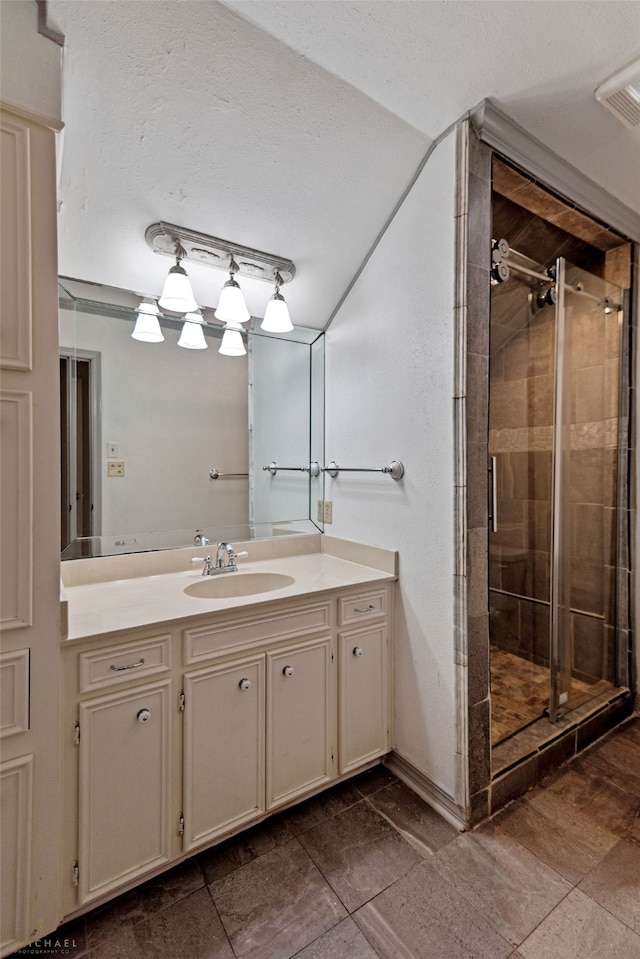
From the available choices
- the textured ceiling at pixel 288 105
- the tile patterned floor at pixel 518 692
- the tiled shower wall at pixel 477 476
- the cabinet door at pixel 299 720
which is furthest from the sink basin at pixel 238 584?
the textured ceiling at pixel 288 105

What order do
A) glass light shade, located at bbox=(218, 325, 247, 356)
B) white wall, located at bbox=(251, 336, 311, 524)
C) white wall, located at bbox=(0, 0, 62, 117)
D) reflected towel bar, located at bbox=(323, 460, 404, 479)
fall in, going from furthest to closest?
white wall, located at bbox=(251, 336, 311, 524), glass light shade, located at bbox=(218, 325, 247, 356), reflected towel bar, located at bbox=(323, 460, 404, 479), white wall, located at bbox=(0, 0, 62, 117)

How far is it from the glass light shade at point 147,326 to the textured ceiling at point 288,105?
0.27 ft

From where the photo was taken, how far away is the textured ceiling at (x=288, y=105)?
1091 millimetres

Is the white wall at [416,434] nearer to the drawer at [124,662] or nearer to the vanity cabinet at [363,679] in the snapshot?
the vanity cabinet at [363,679]

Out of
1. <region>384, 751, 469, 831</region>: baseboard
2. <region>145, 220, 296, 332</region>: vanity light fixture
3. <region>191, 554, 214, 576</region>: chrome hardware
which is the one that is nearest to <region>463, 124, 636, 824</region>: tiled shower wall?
<region>384, 751, 469, 831</region>: baseboard

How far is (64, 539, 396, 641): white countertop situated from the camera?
3.96 feet

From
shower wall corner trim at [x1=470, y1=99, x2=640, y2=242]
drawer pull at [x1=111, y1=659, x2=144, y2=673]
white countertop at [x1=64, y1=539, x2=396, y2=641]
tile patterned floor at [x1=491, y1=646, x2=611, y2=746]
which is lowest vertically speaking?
tile patterned floor at [x1=491, y1=646, x2=611, y2=746]

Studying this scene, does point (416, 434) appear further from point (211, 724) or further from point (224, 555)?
point (211, 724)

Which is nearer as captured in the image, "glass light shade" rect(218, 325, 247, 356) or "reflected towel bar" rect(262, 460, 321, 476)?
"glass light shade" rect(218, 325, 247, 356)

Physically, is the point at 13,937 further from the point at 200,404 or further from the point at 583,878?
the point at 200,404

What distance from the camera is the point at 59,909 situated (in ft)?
3.44

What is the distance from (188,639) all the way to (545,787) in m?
1.51

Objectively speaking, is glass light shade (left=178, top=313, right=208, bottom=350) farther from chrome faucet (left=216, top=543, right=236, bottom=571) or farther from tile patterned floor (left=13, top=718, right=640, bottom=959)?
tile patterned floor (left=13, top=718, right=640, bottom=959)

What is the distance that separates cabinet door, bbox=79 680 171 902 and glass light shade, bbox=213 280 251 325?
1.38m
